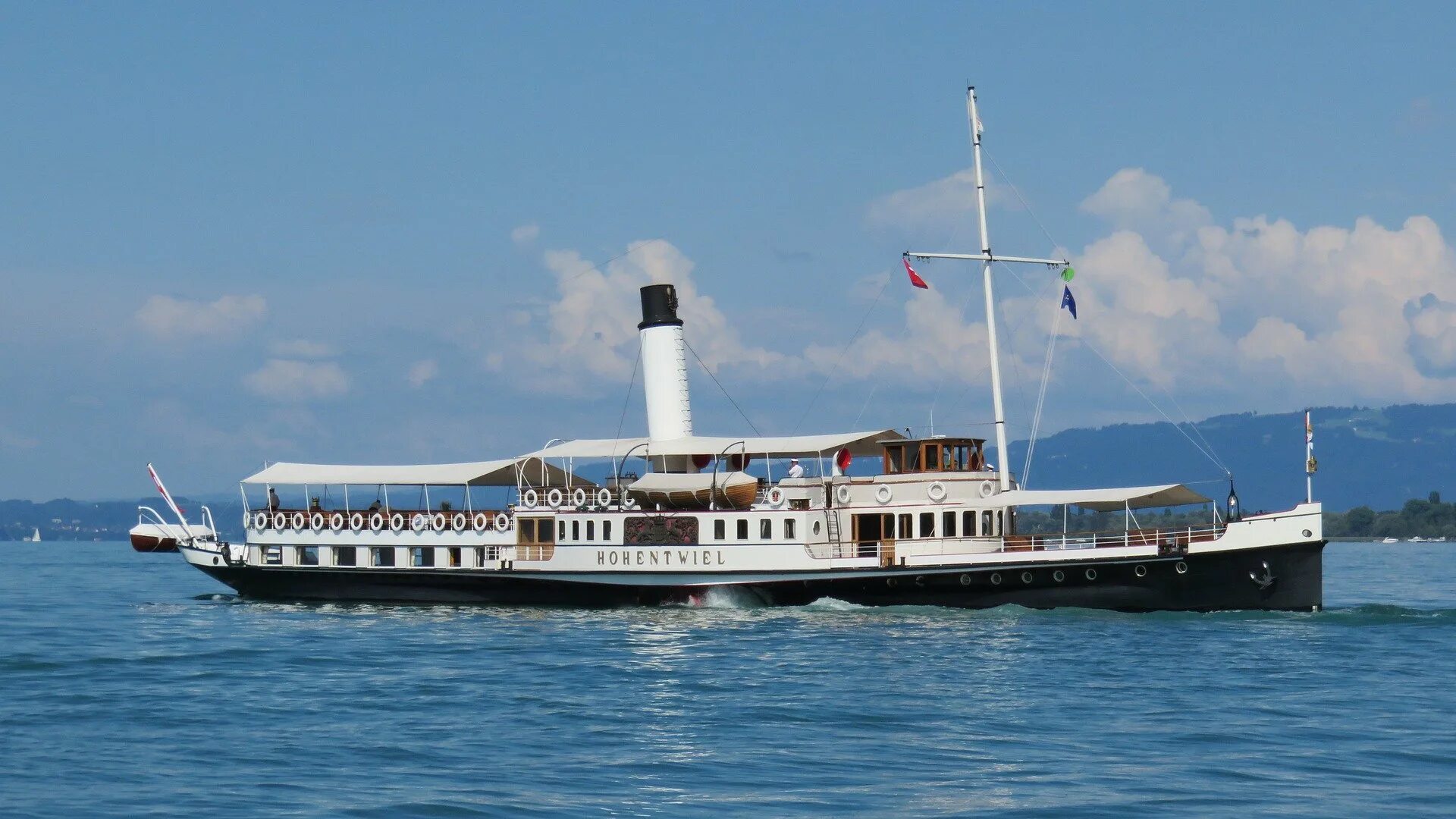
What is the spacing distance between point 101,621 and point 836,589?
2351 cm

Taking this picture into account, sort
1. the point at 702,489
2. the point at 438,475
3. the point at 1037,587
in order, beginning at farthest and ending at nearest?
the point at 438,475
the point at 702,489
the point at 1037,587

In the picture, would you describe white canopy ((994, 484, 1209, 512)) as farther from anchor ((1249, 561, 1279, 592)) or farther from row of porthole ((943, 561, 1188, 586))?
anchor ((1249, 561, 1279, 592))

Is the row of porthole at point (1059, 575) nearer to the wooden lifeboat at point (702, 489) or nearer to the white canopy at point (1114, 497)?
the white canopy at point (1114, 497)

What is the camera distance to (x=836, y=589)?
43.2m

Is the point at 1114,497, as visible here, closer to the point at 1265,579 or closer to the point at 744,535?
the point at 1265,579

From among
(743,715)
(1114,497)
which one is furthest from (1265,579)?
(743,715)

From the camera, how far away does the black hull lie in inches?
1574

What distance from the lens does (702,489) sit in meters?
44.8

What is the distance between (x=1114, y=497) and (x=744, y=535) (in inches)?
407

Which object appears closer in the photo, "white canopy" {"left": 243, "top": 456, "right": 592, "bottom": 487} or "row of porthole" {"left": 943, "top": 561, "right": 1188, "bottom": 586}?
"row of porthole" {"left": 943, "top": 561, "right": 1188, "bottom": 586}

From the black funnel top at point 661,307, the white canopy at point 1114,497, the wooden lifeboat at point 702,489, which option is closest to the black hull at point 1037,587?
the white canopy at point 1114,497

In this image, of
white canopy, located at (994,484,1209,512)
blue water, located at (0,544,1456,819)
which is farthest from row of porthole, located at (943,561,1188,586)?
white canopy, located at (994,484,1209,512)

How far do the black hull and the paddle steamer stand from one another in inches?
1.8

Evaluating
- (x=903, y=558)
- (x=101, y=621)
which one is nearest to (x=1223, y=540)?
(x=903, y=558)
